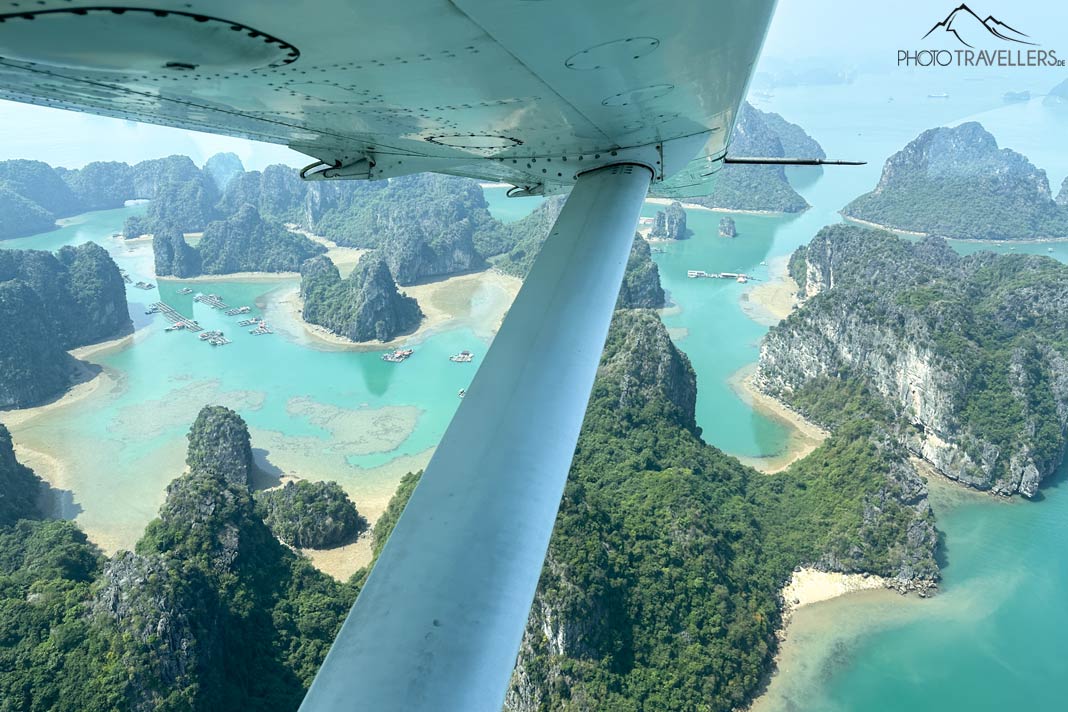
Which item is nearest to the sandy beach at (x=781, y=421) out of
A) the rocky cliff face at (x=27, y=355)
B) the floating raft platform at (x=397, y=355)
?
the floating raft platform at (x=397, y=355)

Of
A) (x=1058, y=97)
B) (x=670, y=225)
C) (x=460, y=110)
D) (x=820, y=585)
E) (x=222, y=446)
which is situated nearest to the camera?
(x=460, y=110)

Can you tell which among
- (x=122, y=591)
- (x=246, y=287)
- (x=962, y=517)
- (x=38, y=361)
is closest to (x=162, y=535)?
(x=122, y=591)

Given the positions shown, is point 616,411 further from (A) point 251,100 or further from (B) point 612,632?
(A) point 251,100

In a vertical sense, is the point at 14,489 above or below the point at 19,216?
below

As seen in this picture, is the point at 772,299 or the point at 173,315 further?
the point at 772,299

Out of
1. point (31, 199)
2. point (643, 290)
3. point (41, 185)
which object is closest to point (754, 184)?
point (643, 290)

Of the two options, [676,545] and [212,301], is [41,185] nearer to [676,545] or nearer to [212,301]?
[212,301]
